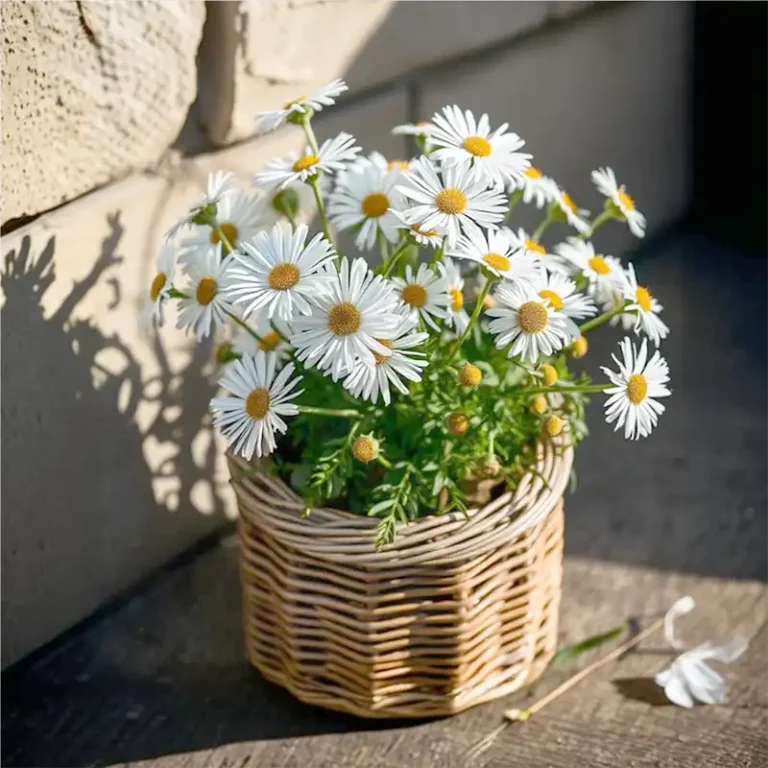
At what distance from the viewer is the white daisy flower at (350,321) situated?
1.03m

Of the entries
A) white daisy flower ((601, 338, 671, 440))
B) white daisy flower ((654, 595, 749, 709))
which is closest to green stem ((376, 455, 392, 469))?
white daisy flower ((601, 338, 671, 440))

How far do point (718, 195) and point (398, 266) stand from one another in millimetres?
1329

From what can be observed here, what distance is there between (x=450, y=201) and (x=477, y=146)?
0.27 ft

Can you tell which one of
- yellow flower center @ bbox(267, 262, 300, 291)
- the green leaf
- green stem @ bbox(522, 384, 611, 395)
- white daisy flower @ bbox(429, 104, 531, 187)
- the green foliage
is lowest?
the green leaf

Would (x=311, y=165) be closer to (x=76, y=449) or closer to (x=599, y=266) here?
(x=599, y=266)

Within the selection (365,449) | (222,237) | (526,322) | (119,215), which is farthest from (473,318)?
(119,215)

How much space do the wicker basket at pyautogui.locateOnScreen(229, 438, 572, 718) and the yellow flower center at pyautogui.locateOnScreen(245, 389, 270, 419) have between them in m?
0.12

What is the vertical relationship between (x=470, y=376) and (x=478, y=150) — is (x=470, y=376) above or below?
below

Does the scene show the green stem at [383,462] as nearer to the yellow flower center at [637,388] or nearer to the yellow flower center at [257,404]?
the yellow flower center at [257,404]

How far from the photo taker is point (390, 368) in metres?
1.06

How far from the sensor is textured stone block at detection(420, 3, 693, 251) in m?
1.85

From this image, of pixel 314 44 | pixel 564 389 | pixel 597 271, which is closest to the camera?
pixel 564 389

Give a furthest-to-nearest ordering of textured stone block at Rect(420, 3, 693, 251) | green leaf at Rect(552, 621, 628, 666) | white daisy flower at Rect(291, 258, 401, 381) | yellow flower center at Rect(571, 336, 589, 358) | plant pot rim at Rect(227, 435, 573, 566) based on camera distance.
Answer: textured stone block at Rect(420, 3, 693, 251) < green leaf at Rect(552, 621, 628, 666) < yellow flower center at Rect(571, 336, 589, 358) < plant pot rim at Rect(227, 435, 573, 566) < white daisy flower at Rect(291, 258, 401, 381)

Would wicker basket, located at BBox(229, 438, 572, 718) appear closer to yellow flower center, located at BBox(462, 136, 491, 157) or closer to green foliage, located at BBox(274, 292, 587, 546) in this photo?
green foliage, located at BBox(274, 292, 587, 546)
